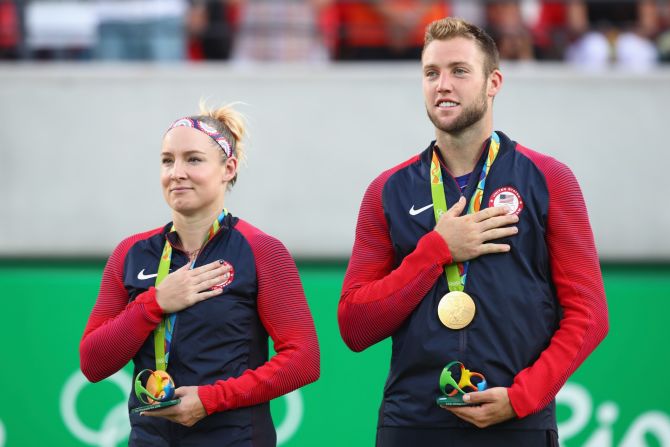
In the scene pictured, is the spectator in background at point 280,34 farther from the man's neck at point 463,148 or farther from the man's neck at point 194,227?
the man's neck at point 463,148

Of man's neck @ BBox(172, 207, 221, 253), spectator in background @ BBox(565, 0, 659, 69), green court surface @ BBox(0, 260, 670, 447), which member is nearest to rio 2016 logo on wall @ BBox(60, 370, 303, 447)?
green court surface @ BBox(0, 260, 670, 447)

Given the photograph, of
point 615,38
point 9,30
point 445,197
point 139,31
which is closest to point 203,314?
point 445,197

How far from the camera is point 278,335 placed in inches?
135

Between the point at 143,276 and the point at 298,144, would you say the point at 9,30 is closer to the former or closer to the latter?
the point at 298,144

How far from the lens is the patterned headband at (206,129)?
354cm

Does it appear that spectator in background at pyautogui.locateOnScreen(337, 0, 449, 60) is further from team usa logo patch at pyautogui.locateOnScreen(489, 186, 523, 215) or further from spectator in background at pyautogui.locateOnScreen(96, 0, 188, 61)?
team usa logo patch at pyautogui.locateOnScreen(489, 186, 523, 215)

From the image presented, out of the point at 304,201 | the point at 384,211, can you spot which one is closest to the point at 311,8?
the point at 304,201

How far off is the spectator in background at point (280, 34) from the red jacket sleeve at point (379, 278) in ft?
12.4

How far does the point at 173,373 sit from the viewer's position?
132 inches

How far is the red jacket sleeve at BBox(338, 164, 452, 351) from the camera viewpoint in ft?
10.2

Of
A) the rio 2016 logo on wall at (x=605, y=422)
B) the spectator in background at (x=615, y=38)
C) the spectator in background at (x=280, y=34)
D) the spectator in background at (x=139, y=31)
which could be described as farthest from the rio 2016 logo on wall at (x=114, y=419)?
the spectator in background at (x=615, y=38)

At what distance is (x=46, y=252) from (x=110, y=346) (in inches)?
122

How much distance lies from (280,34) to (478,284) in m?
4.21

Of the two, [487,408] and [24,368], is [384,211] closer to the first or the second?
[487,408]
